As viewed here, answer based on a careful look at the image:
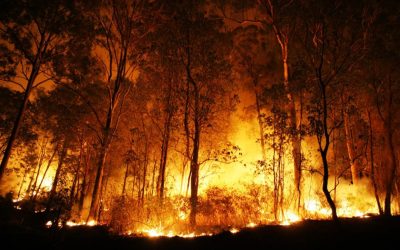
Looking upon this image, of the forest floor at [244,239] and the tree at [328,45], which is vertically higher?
the tree at [328,45]

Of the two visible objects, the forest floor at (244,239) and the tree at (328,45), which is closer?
the forest floor at (244,239)


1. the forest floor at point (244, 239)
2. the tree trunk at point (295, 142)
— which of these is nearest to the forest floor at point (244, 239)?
the forest floor at point (244, 239)

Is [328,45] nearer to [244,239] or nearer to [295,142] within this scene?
[295,142]

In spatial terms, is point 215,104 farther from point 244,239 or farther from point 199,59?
point 244,239

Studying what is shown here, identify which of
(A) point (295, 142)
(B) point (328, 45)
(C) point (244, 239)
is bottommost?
(C) point (244, 239)

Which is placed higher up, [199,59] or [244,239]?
[199,59]

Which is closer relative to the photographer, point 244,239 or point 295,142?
point 244,239

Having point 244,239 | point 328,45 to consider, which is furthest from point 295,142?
point 244,239

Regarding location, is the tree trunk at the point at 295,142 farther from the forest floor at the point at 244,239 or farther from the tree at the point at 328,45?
the forest floor at the point at 244,239

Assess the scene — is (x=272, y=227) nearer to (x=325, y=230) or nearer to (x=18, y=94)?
(x=325, y=230)

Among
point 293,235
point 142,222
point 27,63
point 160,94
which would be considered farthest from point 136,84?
point 293,235

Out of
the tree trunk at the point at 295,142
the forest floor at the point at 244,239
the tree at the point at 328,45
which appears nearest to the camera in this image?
the forest floor at the point at 244,239

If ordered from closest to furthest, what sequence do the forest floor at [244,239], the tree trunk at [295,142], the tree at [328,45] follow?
the forest floor at [244,239], the tree at [328,45], the tree trunk at [295,142]

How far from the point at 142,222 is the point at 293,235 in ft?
15.3
